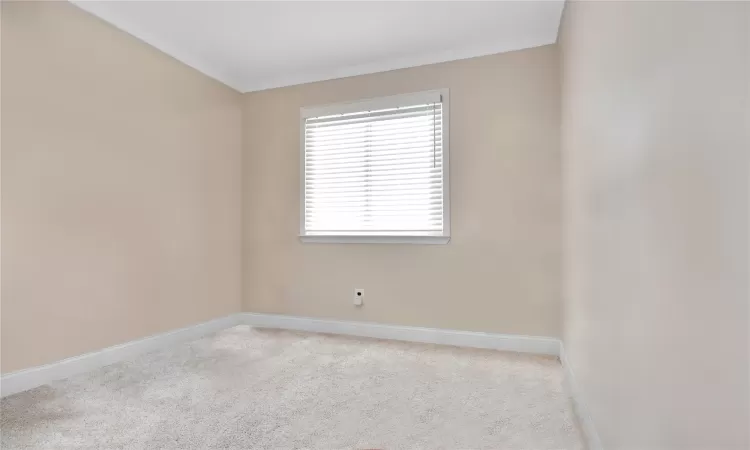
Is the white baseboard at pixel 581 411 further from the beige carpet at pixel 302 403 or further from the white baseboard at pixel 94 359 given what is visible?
the white baseboard at pixel 94 359

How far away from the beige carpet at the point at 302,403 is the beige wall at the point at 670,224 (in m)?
0.54

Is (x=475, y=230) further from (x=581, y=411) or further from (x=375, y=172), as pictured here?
(x=581, y=411)

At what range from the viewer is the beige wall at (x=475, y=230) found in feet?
9.78

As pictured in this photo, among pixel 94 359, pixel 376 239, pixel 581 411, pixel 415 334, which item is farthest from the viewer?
pixel 376 239

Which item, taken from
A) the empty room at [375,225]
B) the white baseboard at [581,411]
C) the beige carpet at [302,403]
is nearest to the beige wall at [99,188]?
the empty room at [375,225]

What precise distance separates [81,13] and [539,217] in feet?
11.0

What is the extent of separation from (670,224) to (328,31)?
2.68 meters

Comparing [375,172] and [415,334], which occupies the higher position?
[375,172]

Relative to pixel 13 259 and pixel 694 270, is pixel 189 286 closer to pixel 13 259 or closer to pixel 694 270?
pixel 13 259

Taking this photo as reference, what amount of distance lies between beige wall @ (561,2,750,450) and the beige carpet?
54 centimetres

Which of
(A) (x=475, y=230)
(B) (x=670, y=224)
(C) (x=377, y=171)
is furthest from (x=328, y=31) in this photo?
(B) (x=670, y=224)

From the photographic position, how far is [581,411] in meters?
1.88

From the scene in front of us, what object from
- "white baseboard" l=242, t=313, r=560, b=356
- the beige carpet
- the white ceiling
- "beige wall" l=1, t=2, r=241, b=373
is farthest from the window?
the beige carpet

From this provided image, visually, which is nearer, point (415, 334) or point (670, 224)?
point (670, 224)
